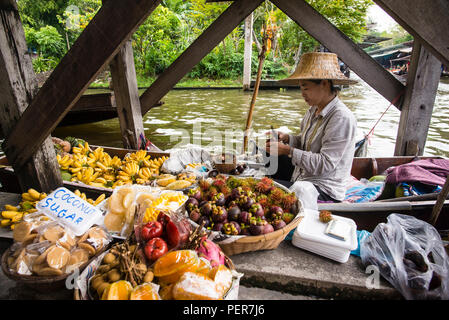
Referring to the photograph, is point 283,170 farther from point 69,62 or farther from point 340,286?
point 69,62

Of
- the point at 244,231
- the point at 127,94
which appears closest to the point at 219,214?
the point at 244,231

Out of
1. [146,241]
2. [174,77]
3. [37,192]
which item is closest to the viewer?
[146,241]

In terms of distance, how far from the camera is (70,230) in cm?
155

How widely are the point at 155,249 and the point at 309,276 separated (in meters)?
1.03

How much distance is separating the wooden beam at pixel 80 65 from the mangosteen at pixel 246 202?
1.27 m

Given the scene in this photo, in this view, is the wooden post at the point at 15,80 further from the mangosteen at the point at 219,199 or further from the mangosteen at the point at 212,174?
the mangosteen at the point at 212,174

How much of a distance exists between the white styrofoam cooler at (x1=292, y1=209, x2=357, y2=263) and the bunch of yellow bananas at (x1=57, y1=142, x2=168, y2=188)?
199cm

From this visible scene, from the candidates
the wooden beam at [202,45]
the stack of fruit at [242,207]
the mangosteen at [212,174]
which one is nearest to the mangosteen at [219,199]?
the stack of fruit at [242,207]

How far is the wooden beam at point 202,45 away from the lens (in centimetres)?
321

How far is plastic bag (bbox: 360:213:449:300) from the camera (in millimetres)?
1463

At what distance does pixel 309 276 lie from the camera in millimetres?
1640
